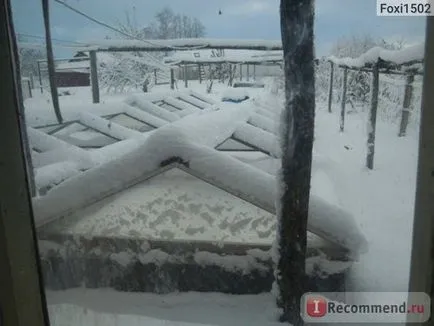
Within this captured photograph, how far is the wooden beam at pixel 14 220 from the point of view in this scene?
2.26 feet

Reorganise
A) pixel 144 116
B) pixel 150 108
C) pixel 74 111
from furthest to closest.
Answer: pixel 150 108, pixel 144 116, pixel 74 111

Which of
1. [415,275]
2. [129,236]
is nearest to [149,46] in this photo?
[129,236]

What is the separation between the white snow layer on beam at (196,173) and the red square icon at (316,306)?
1.46 feet

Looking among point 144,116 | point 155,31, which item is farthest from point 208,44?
point 144,116

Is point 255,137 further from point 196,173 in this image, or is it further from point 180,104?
point 180,104

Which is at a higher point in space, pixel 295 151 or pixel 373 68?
pixel 373 68

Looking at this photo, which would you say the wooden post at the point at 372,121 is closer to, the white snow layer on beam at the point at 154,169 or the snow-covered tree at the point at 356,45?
the snow-covered tree at the point at 356,45

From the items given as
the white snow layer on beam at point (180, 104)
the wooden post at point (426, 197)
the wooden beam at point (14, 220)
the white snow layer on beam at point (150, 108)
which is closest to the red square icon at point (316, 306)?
the wooden post at point (426, 197)

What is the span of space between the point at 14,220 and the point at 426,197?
74cm

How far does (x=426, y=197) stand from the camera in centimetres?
60

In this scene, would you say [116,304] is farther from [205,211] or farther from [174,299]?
[205,211]

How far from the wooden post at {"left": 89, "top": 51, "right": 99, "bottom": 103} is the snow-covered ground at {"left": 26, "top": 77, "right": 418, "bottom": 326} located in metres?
0.73

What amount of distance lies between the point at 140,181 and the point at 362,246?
39.7 inches

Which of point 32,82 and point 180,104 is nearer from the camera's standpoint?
point 32,82
